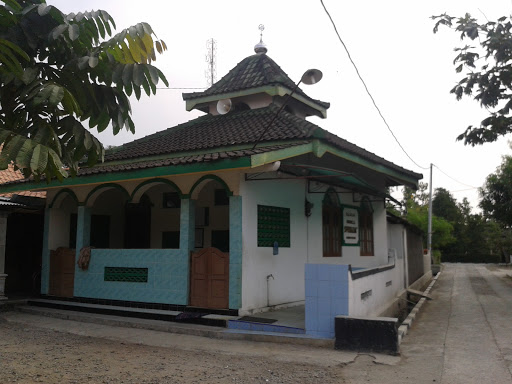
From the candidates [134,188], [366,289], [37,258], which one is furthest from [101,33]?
[37,258]

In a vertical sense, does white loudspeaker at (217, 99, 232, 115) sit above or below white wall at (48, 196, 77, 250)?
above

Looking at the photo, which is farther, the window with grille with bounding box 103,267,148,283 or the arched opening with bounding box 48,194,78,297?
the arched opening with bounding box 48,194,78,297

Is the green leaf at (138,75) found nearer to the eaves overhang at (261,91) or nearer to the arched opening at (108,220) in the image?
the eaves overhang at (261,91)

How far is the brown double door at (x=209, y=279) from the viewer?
27.9 ft

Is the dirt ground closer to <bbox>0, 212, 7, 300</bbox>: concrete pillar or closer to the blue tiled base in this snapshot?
the blue tiled base

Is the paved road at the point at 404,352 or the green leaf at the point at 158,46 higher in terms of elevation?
the green leaf at the point at 158,46

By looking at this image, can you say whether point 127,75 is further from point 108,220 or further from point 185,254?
point 108,220

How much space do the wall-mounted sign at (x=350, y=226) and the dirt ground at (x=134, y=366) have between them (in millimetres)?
6418

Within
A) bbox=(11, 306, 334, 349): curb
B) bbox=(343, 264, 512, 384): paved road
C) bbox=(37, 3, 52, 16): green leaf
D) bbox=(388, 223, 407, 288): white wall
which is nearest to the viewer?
bbox=(37, 3, 52, 16): green leaf

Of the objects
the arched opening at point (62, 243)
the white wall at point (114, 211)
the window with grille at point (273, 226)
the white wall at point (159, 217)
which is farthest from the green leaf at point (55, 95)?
the white wall at point (114, 211)

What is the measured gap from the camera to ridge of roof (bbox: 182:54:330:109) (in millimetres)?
12469

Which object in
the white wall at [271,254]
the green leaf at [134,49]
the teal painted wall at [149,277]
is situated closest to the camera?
the green leaf at [134,49]

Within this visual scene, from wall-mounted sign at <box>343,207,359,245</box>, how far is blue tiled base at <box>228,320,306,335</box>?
16.7ft

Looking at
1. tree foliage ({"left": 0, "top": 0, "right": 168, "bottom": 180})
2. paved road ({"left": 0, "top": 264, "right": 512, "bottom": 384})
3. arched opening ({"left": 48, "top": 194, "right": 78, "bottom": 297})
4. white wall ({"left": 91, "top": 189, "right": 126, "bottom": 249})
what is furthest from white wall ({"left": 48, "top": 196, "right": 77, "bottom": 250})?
tree foliage ({"left": 0, "top": 0, "right": 168, "bottom": 180})
